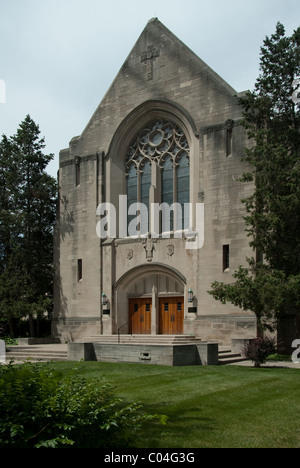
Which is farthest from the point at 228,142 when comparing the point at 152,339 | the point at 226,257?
the point at 152,339

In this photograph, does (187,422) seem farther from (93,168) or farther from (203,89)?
(93,168)

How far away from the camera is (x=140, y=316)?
1113 inches

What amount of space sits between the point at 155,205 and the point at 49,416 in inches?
871

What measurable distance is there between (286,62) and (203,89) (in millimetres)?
5188

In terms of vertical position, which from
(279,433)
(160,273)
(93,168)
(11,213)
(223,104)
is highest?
(223,104)

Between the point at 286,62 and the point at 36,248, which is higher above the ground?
the point at 286,62

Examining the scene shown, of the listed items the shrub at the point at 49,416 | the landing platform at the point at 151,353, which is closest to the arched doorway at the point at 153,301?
the landing platform at the point at 151,353

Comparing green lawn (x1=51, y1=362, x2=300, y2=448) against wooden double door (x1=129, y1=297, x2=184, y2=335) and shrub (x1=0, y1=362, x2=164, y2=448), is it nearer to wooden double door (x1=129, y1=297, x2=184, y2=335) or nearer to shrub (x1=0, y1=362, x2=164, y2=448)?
shrub (x1=0, y1=362, x2=164, y2=448)

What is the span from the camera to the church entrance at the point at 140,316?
91.8 feet

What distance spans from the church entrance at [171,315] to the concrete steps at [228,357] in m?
4.85

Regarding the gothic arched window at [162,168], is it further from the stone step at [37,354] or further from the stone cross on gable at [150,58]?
the stone step at [37,354]

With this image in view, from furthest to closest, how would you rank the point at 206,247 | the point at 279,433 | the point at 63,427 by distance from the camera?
the point at 206,247 < the point at 279,433 < the point at 63,427
